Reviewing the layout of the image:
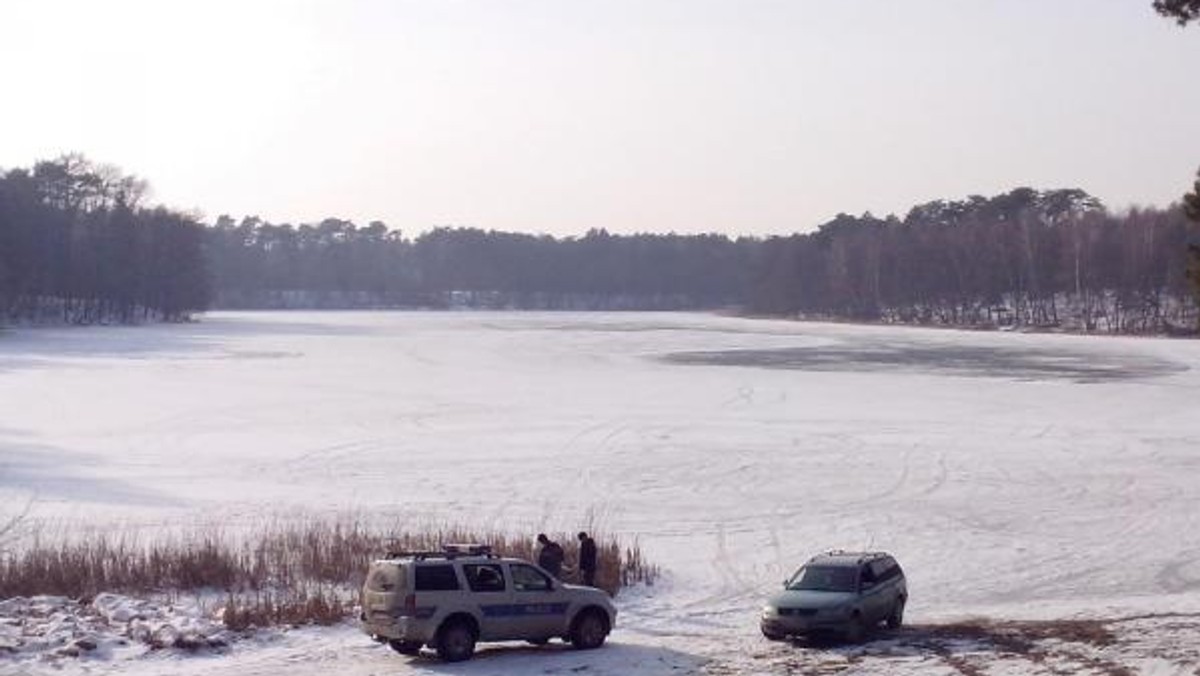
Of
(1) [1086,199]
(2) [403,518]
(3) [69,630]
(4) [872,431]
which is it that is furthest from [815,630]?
(1) [1086,199]

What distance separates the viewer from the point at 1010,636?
21.1m

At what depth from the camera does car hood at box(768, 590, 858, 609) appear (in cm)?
2108

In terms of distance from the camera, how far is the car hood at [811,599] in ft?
69.1

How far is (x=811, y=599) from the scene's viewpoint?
21203mm

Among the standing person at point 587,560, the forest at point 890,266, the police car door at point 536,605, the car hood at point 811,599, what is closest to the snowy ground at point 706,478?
the police car door at point 536,605

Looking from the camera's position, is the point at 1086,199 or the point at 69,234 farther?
the point at 1086,199

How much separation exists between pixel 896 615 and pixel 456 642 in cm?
637

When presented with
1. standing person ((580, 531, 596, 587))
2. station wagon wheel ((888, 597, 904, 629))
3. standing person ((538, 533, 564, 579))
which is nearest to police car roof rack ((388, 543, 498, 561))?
standing person ((538, 533, 564, 579))

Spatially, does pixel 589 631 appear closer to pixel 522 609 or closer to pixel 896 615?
pixel 522 609

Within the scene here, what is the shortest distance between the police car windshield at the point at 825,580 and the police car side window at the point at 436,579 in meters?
4.80

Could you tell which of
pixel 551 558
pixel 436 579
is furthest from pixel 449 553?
pixel 551 558

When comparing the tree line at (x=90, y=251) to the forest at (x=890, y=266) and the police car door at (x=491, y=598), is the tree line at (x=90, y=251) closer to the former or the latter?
the forest at (x=890, y=266)

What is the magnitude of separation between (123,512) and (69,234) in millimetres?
126456

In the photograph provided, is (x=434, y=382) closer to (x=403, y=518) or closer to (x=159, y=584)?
(x=403, y=518)
